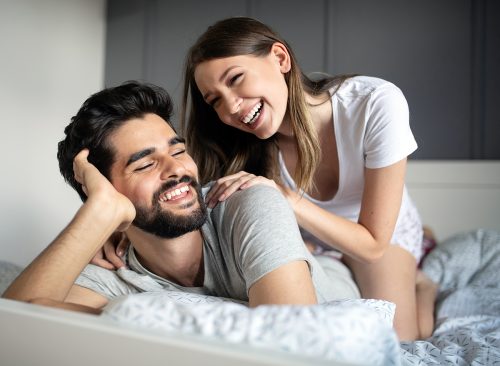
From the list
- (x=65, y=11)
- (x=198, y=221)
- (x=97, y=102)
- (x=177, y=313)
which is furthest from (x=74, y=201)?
(x=177, y=313)

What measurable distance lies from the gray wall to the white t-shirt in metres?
1.05

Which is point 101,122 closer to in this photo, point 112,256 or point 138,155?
point 138,155

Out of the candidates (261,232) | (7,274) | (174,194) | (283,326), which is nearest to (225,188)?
(174,194)

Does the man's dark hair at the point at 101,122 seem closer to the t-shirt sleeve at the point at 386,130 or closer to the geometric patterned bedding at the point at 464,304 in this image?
the t-shirt sleeve at the point at 386,130

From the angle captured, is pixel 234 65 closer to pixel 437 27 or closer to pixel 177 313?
pixel 177 313

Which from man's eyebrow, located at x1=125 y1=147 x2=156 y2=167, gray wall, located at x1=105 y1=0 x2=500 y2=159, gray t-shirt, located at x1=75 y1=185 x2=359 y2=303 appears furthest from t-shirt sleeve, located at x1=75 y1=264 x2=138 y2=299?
gray wall, located at x1=105 y1=0 x2=500 y2=159

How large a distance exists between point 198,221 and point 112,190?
224 millimetres

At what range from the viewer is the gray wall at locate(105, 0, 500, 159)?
8.35 ft

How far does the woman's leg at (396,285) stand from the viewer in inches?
63.6

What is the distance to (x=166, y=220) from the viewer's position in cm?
122

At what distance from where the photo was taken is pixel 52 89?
3305mm

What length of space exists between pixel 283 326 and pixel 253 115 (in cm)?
90

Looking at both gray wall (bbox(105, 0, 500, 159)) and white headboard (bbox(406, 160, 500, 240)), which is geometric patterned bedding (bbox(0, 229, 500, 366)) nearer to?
white headboard (bbox(406, 160, 500, 240))

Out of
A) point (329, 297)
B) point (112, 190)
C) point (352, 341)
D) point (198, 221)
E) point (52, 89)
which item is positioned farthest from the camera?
point (52, 89)
